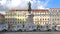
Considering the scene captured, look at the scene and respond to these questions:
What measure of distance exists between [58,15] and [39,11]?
4.99m

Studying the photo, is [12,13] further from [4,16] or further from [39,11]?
[39,11]

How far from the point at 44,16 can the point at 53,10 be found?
3.51m

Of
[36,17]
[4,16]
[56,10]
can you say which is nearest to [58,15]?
[56,10]

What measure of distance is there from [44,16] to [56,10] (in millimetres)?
3938

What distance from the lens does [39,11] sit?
55875mm

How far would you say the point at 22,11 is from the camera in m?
56.9

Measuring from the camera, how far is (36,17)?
5425 cm

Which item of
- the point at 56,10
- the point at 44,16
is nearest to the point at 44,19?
the point at 44,16

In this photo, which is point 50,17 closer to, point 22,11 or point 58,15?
point 58,15

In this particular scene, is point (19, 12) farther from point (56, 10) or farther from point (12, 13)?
point (56, 10)

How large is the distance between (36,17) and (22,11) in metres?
4.73

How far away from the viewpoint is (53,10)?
56750 millimetres

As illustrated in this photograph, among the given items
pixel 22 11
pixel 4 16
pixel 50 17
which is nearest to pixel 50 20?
pixel 50 17

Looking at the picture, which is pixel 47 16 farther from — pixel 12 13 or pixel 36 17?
pixel 12 13
